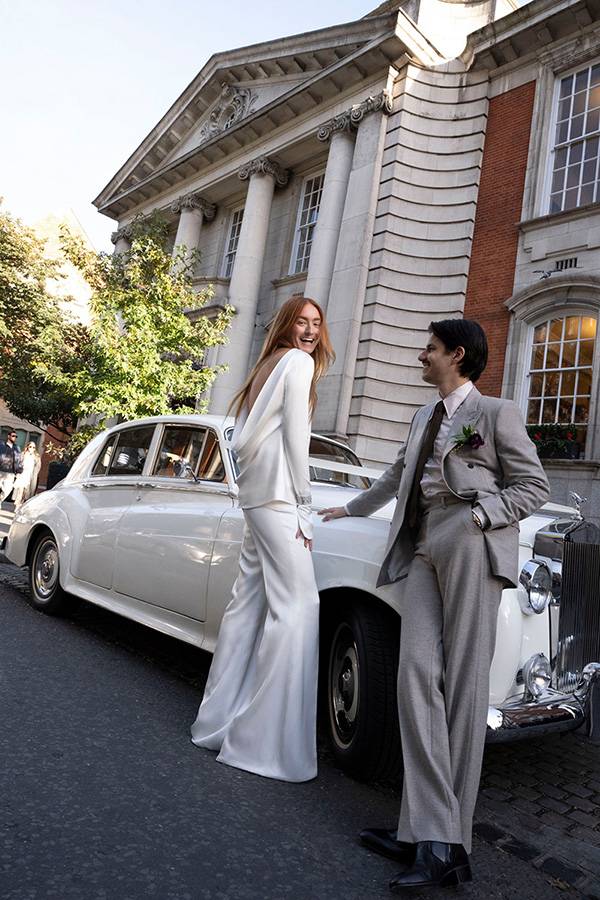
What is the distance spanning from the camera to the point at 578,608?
3.18 metres

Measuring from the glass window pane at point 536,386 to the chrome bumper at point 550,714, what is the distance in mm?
10626

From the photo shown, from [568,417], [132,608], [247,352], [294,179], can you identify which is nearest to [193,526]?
[132,608]

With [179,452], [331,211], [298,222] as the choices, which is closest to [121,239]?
[298,222]

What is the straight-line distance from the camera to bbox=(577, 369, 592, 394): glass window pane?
12.2m

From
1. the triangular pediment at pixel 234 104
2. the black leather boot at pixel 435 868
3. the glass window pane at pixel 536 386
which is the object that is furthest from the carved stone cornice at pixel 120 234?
the black leather boot at pixel 435 868

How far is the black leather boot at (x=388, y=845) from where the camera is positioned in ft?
7.89

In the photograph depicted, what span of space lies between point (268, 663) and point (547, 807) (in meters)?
1.45

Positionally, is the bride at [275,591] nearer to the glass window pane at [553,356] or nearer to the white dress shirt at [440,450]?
the white dress shirt at [440,450]

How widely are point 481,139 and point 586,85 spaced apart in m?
2.25

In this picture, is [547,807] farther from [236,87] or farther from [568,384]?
[236,87]

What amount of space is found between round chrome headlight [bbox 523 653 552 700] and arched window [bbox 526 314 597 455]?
9.85m

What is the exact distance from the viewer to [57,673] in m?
4.23

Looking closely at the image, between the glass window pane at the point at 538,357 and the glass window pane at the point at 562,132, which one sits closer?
the glass window pane at the point at 538,357

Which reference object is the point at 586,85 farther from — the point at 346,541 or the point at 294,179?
the point at 346,541
